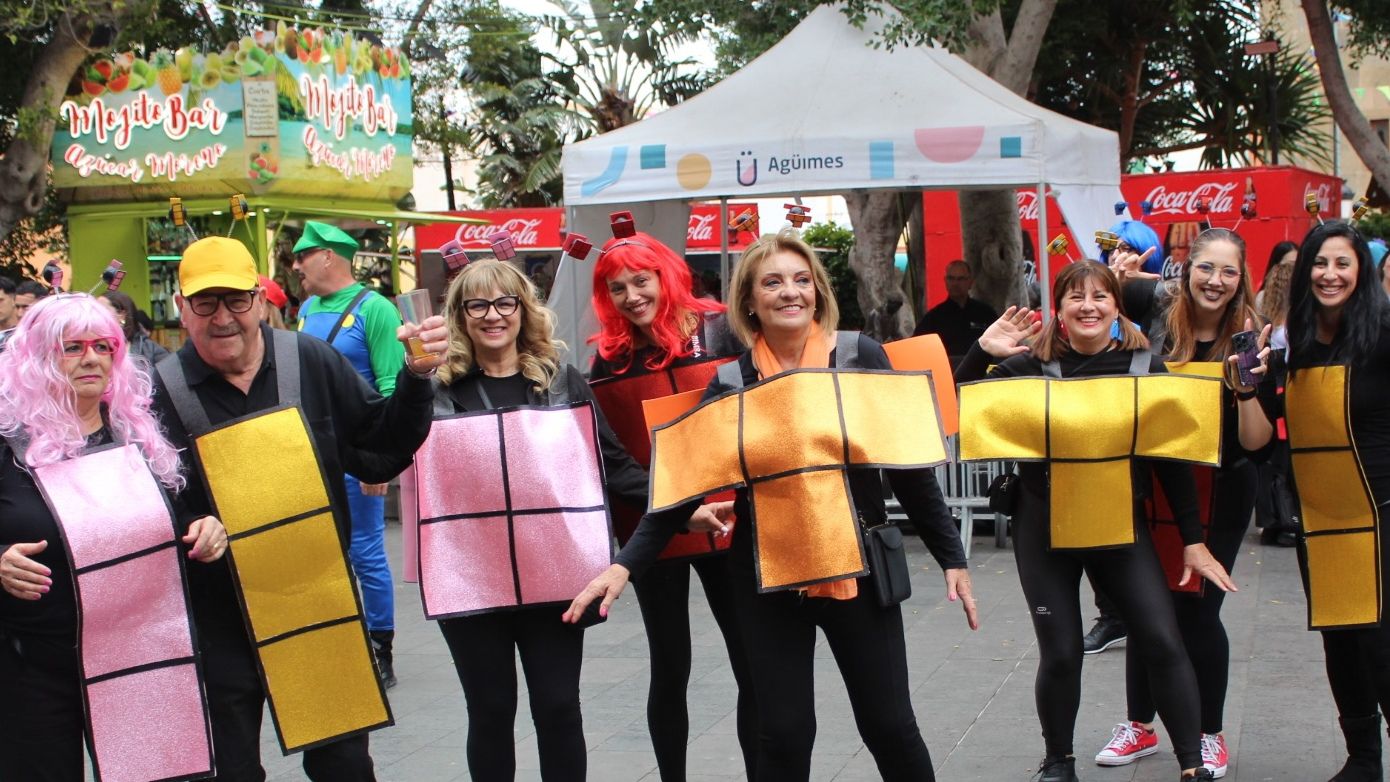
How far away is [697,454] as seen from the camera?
373 centimetres

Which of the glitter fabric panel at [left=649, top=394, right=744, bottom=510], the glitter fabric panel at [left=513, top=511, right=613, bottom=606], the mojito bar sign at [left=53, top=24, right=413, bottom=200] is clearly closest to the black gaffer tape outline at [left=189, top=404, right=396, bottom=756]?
the glitter fabric panel at [left=513, top=511, right=613, bottom=606]

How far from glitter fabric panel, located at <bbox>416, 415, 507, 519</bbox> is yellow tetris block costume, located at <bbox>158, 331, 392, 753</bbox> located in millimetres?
472

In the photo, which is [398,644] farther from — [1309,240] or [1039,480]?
[1309,240]

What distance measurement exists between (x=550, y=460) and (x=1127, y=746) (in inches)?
93.9

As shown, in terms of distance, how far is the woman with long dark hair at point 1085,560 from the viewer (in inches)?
178

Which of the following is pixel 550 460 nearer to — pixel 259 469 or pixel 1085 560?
pixel 259 469

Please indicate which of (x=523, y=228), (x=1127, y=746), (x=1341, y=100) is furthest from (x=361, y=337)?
(x=523, y=228)

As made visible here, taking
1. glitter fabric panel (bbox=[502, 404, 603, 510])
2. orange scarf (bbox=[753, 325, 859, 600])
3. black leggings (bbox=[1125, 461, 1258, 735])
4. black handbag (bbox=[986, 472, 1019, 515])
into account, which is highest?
orange scarf (bbox=[753, 325, 859, 600])

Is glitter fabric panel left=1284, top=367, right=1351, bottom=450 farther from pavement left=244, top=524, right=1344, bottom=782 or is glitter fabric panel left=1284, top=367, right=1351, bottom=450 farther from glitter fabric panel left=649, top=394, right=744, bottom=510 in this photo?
glitter fabric panel left=649, top=394, right=744, bottom=510

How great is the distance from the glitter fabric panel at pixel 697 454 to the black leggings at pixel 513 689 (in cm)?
56

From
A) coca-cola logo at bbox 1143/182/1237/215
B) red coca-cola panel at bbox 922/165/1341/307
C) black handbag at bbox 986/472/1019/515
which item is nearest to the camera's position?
black handbag at bbox 986/472/1019/515

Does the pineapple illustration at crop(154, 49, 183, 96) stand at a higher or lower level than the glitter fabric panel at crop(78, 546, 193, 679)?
higher

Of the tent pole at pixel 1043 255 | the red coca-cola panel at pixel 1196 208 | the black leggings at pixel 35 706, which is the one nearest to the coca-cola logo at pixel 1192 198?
the red coca-cola panel at pixel 1196 208

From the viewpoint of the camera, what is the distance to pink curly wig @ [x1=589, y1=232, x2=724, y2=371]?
4520mm
